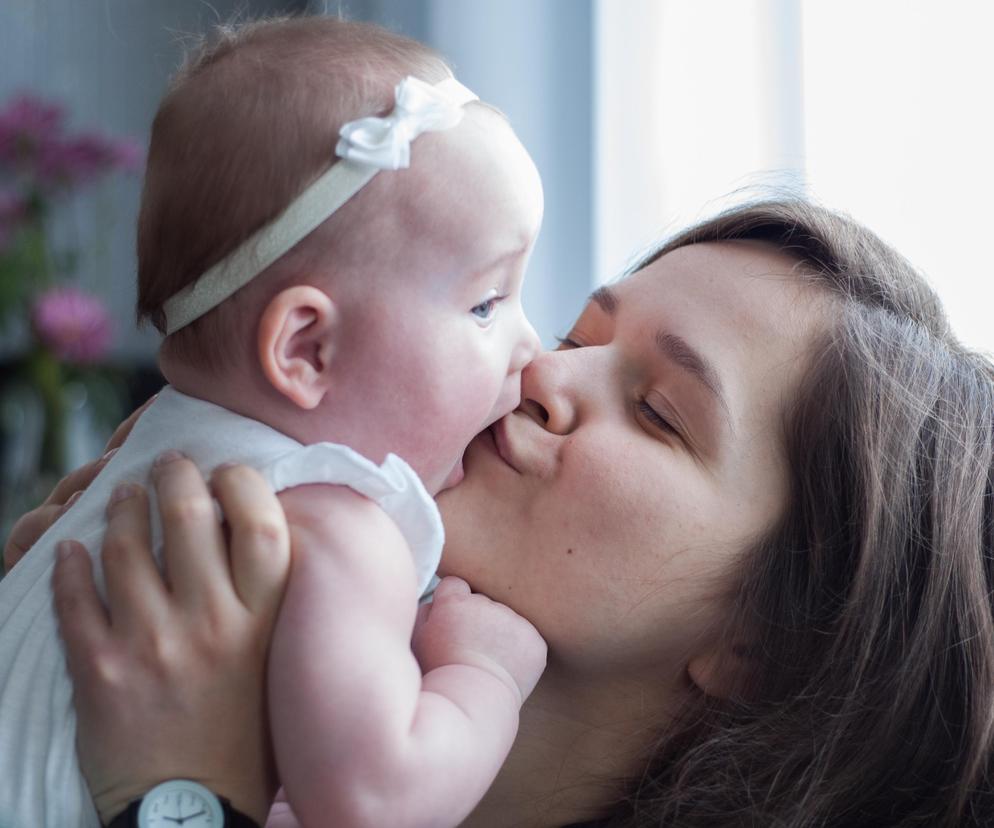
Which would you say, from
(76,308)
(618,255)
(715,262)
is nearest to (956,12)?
(715,262)

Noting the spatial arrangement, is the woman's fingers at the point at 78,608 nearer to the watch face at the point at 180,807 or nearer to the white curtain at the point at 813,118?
the watch face at the point at 180,807

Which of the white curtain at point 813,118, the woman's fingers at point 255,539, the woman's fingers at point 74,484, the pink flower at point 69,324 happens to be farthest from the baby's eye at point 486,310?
the pink flower at point 69,324

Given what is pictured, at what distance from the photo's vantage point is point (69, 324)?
266cm

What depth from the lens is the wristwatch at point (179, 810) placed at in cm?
91

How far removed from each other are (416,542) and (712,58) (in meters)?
1.35

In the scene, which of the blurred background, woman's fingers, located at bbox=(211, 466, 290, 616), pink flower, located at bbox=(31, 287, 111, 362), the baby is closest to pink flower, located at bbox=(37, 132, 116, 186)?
the blurred background

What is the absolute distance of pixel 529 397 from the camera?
1247 mm

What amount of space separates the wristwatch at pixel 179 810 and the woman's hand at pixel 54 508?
426 mm

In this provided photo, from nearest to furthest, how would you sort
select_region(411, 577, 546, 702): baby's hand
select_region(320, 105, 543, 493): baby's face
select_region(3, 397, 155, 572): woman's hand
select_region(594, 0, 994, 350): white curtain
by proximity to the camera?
select_region(320, 105, 543, 493): baby's face
select_region(411, 577, 546, 702): baby's hand
select_region(3, 397, 155, 572): woman's hand
select_region(594, 0, 994, 350): white curtain

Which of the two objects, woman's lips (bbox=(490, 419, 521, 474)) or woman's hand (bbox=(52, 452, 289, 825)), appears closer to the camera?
woman's hand (bbox=(52, 452, 289, 825))

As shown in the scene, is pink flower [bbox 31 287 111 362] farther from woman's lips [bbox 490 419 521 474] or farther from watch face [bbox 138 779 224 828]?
watch face [bbox 138 779 224 828]

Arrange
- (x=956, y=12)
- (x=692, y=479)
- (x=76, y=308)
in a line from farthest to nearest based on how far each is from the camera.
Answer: (x=76, y=308) → (x=956, y=12) → (x=692, y=479)

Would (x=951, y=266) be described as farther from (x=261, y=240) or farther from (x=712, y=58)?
(x=261, y=240)

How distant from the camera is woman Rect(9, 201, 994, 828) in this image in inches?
46.4
